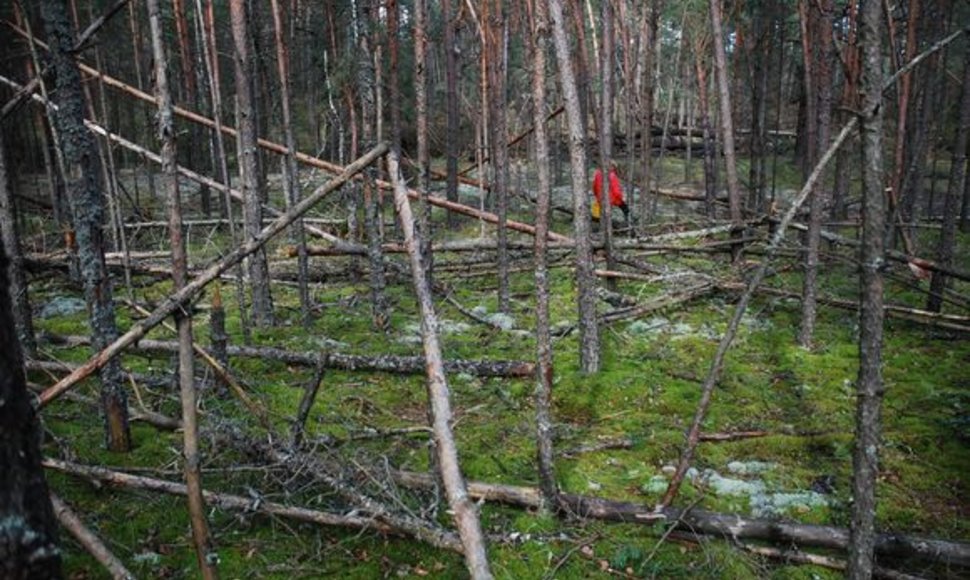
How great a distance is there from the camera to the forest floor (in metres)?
4.86

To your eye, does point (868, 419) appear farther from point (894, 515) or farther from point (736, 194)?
point (736, 194)

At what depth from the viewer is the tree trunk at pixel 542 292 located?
5176 millimetres

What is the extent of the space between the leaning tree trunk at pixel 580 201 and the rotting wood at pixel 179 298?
3.44 meters

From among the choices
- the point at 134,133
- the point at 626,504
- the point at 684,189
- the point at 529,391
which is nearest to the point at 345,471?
the point at 626,504

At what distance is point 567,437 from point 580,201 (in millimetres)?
2678

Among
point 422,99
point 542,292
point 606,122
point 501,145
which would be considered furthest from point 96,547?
point 606,122

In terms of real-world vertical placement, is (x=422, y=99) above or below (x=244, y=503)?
above

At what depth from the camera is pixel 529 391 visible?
8.01 meters

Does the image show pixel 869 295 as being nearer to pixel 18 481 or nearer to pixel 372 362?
pixel 18 481

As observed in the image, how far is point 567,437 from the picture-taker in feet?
22.7

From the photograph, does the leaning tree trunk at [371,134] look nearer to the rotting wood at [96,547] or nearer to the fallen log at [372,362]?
the fallen log at [372,362]

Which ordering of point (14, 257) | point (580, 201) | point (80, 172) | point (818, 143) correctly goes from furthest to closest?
point (818, 143) → point (580, 201) → point (14, 257) → point (80, 172)

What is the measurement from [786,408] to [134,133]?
28343 millimetres

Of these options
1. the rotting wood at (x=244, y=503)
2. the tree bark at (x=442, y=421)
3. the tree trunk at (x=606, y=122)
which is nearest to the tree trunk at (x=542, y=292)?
the rotting wood at (x=244, y=503)
